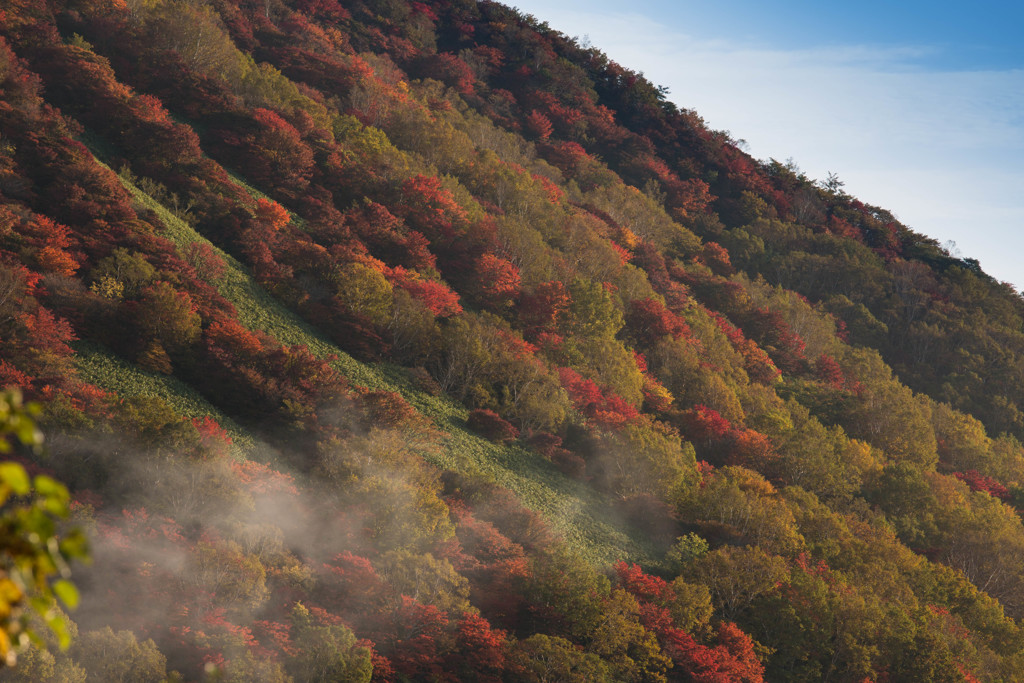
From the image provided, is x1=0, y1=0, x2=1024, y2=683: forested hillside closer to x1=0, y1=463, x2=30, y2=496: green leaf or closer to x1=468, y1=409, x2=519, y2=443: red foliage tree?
x1=468, y1=409, x2=519, y2=443: red foliage tree

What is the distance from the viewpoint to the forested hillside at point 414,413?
69.7 feet

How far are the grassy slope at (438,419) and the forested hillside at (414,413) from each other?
0.66ft

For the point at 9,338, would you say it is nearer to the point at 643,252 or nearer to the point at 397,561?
the point at 397,561

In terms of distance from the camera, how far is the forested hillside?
21.2 m

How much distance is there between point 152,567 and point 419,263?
27.9 metres

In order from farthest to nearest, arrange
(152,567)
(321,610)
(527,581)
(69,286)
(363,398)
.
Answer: (363,398), (69,286), (527,581), (321,610), (152,567)

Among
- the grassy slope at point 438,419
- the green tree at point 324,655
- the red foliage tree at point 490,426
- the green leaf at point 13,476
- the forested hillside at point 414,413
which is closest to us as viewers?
the green leaf at point 13,476

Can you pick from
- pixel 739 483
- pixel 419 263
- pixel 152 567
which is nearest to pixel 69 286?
pixel 152 567

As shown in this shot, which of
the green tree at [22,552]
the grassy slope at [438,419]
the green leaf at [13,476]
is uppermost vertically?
the green leaf at [13,476]

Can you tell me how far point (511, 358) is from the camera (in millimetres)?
38469

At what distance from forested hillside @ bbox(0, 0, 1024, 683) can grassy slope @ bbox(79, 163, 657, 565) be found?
0.20 metres

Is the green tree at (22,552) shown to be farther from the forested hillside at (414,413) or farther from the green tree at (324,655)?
the green tree at (324,655)

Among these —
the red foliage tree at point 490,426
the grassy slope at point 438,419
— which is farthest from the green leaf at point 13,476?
the red foliage tree at point 490,426

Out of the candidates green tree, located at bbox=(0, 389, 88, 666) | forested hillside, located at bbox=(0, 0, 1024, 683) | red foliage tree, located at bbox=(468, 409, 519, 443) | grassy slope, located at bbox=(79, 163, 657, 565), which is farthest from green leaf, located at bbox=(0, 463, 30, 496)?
red foliage tree, located at bbox=(468, 409, 519, 443)
